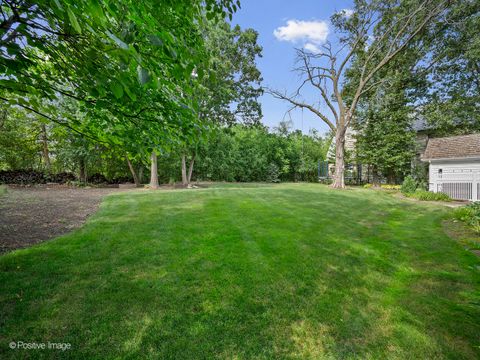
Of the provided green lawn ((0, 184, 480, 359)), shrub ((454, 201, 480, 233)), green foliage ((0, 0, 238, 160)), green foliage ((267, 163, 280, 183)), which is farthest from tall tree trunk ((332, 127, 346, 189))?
green foliage ((0, 0, 238, 160))

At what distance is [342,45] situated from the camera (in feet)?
53.9

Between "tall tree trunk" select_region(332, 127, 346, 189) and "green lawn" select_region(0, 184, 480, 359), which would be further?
"tall tree trunk" select_region(332, 127, 346, 189)

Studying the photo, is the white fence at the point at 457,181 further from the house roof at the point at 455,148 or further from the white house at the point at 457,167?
the house roof at the point at 455,148

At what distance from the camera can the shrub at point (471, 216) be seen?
18.9 ft

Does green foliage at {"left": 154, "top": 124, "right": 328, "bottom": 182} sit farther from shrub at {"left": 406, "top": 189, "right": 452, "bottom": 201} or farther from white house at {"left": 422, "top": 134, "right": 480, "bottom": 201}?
white house at {"left": 422, "top": 134, "right": 480, "bottom": 201}

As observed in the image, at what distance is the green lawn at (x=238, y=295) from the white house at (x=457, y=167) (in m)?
9.04

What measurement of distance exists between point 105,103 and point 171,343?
245 cm

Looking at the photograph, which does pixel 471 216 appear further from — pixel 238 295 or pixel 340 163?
pixel 340 163

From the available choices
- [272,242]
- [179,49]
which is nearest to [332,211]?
[272,242]

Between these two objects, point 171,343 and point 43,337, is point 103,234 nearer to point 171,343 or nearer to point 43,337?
point 43,337

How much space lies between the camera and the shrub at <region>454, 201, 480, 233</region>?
575cm

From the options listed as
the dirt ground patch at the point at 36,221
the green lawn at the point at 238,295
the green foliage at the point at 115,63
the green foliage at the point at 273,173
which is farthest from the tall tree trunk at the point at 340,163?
the green foliage at the point at 115,63

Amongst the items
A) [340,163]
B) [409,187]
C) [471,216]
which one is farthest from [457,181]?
[471,216]

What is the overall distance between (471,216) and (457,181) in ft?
22.3
